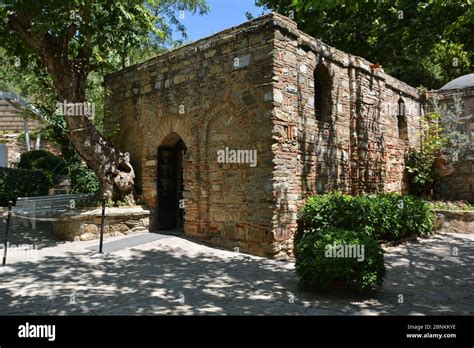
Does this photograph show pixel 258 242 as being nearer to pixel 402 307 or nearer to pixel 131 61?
pixel 402 307

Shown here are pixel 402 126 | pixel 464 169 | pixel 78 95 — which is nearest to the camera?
pixel 78 95

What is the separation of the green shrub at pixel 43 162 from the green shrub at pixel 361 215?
13.2 m

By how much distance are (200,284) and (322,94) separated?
17.9 ft

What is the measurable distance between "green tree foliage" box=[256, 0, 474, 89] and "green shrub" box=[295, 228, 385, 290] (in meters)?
8.84

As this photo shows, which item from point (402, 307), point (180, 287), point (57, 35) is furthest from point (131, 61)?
point (402, 307)

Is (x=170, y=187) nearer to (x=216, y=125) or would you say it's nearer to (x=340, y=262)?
(x=216, y=125)

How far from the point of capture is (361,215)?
298 inches

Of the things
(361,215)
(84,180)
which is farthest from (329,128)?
(84,180)

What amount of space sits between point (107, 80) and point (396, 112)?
896cm

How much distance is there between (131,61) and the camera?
59.6ft

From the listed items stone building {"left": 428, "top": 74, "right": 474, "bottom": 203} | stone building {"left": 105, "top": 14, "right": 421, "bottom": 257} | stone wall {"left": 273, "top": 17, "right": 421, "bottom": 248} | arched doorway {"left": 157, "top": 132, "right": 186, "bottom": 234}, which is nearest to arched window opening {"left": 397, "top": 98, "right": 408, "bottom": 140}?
stone wall {"left": 273, "top": 17, "right": 421, "bottom": 248}

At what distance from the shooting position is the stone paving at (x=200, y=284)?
14.1ft

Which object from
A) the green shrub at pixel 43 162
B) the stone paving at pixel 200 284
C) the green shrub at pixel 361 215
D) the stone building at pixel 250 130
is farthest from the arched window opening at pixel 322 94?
the green shrub at pixel 43 162

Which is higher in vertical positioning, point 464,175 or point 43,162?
point 43,162
